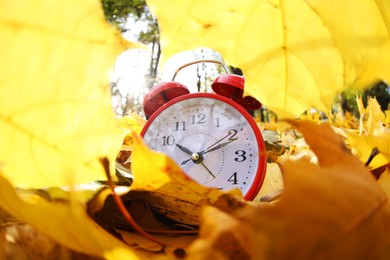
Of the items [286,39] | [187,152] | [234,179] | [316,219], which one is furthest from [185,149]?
[316,219]

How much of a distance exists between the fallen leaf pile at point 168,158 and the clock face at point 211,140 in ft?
1.00

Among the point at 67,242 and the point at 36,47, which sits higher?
the point at 36,47

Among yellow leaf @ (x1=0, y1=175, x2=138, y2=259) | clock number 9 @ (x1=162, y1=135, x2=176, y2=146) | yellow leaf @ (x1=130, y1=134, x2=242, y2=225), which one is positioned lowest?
yellow leaf @ (x1=0, y1=175, x2=138, y2=259)

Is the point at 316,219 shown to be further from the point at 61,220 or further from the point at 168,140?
the point at 168,140

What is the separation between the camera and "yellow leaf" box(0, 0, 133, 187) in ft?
0.78

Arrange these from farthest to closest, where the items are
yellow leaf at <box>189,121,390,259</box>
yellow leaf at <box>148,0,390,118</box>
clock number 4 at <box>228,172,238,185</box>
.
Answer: clock number 4 at <box>228,172,238,185</box>, yellow leaf at <box>148,0,390,118</box>, yellow leaf at <box>189,121,390,259</box>

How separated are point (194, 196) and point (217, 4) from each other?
14 cm

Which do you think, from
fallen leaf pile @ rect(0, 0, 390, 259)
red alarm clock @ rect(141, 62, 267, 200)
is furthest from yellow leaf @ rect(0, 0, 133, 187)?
red alarm clock @ rect(141, 62, 267, 200)

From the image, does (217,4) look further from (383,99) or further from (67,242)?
(383,99)

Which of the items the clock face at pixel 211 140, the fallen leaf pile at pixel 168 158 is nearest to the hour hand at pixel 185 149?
the clock face at pixel 211 140

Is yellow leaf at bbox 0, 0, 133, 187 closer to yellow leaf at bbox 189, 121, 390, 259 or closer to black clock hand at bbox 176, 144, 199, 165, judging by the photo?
yellow leaf at bbox 189, 121, 390, 259

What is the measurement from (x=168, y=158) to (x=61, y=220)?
0.06m

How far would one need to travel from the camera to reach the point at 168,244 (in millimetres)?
314

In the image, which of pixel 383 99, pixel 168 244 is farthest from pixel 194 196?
pixel 383 99
